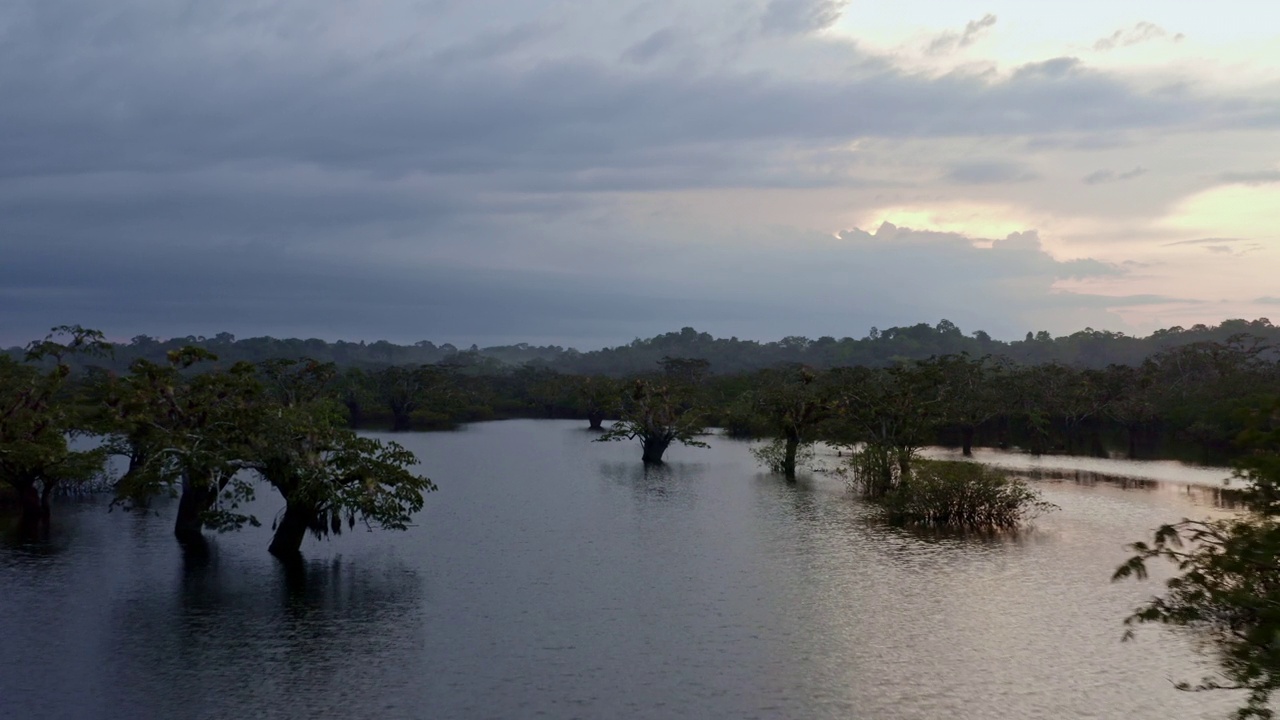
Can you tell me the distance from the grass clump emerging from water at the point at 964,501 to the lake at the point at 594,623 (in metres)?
1.33

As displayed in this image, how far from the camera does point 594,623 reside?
2602 centimetres

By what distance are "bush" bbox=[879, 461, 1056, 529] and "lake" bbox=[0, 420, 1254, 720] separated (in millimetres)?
1385

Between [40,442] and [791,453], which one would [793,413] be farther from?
[40,442]

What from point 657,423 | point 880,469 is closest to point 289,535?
point 880,469

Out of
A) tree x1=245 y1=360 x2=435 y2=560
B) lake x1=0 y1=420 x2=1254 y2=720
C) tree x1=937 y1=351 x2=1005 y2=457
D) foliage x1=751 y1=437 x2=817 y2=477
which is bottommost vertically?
lake x1=0 y1=420 x2=1254 y2=720

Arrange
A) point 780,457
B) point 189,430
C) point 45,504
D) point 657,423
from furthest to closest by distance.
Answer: point 657,423
point 780,457
point 45,504
point 189,430

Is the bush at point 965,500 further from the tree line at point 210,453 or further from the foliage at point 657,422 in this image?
the foliage at point 657,422

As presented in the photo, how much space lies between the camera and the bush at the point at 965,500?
40.1 metres

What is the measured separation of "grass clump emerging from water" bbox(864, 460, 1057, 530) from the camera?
4006 centimetres

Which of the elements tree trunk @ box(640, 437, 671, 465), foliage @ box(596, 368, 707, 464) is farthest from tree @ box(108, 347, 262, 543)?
tree trunk @ box(640, 437, 671, 465)

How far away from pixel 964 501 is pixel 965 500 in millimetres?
81

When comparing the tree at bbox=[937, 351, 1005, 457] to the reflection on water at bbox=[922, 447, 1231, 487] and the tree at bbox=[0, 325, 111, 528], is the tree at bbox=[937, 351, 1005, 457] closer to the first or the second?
the reflection on water at bbox=[922, 447, 1231, 487]

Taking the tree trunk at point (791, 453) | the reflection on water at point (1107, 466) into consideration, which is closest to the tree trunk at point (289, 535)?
the tree trunk at point (791, 453)

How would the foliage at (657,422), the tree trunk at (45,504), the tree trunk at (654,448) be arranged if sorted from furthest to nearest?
the tree trunk at (654,448), the foliage at (657,422), the tree trunk at (45,504)
